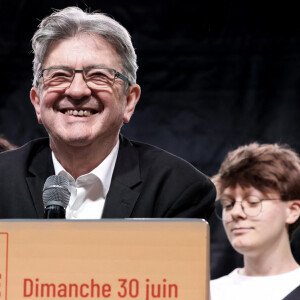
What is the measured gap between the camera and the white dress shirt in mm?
1479

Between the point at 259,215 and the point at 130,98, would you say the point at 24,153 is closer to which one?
the point at 130,98

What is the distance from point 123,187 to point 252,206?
35.2 inches

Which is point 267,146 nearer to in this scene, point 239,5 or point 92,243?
point 239,5

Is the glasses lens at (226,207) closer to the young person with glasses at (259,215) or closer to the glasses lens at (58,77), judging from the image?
the young person with glasses at (259,215)

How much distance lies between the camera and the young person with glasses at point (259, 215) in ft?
7.23

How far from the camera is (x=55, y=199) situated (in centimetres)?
95

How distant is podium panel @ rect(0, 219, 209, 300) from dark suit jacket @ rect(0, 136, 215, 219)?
56 centimetres

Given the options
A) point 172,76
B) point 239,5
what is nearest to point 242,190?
point 172,76

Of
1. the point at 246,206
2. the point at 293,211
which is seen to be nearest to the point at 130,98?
the point at 246,206

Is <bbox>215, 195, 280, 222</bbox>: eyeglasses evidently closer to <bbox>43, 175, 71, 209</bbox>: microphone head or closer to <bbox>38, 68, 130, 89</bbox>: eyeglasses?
<bbox>38, 68, 130, 89</bbox>: eyeglasses

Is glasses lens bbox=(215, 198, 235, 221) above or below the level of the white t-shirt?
above

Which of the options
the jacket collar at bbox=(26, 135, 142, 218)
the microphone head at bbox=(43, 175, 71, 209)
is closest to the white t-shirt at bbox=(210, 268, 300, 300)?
the jacket collar at bbox=(26, 135, 142, 218)

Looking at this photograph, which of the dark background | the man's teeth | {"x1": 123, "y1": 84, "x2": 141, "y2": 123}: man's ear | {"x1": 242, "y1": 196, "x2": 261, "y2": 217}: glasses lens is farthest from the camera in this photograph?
the dark background

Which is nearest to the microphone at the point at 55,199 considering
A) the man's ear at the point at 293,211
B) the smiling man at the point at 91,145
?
the smiling man at the point at 91,145
